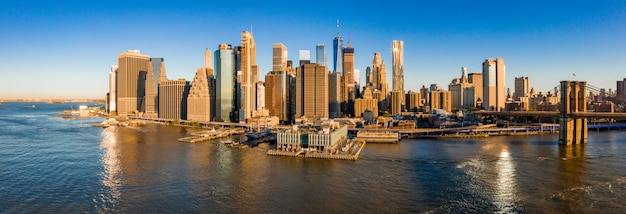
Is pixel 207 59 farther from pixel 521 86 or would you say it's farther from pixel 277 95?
pixel 521 86

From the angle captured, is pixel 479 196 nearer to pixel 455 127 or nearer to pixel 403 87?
pixel 455 127

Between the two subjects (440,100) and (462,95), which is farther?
(462,95)

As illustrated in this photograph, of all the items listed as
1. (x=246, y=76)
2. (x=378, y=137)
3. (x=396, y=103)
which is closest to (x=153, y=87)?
(x=246, y=76)

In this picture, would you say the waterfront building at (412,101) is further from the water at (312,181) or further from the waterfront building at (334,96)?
the water at (312,181)

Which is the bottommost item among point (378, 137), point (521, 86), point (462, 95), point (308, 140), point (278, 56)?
point (378, 137)

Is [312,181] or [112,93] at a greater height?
[112,93]

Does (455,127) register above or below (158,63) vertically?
below

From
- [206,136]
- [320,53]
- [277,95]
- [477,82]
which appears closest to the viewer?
[206,136]

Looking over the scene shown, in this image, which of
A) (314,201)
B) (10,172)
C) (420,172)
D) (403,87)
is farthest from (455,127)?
(403,87)
